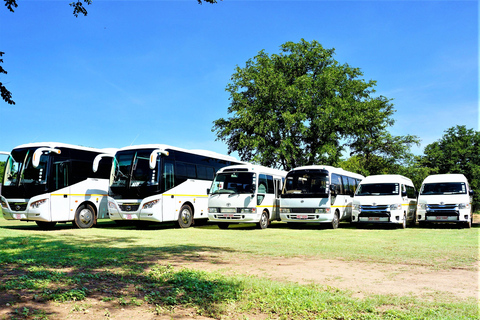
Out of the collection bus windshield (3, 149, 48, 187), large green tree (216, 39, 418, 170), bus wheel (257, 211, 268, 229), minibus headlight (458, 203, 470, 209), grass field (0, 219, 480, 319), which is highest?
large green tree (216, 39, 418, 170)

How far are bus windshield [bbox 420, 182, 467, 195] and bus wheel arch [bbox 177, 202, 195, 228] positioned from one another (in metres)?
11.3

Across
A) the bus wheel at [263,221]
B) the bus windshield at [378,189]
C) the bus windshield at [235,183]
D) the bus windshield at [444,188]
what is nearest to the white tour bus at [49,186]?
the bus windshield at [235,183]

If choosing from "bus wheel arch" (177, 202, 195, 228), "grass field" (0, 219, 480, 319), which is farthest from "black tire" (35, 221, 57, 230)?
"grass field" (0, 219, 480, 319)

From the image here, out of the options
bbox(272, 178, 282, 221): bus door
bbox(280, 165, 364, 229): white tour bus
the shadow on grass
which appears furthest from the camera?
bbox(272, 178, 282, 221): bus door

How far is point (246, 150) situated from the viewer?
1406 inches

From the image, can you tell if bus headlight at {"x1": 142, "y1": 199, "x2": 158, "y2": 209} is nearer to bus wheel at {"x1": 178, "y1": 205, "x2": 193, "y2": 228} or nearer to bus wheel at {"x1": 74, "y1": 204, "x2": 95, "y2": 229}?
bus wheel at {"x1": 178, "y1": 205, "x2": 193, "y2": 228}

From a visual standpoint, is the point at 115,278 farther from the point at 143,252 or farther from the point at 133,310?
the point at 143,252

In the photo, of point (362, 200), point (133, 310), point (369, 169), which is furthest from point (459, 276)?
point (369, 169)

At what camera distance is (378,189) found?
20141mm

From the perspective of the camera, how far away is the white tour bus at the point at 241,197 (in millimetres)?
18422

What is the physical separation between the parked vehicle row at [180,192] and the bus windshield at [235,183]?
46 millimetres

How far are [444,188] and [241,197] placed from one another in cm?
992

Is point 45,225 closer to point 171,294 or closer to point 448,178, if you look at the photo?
point 171,294

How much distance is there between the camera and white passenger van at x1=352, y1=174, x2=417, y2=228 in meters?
18.9
